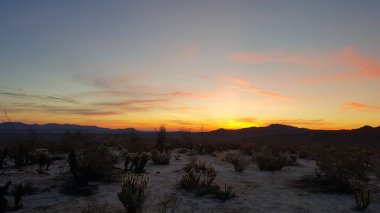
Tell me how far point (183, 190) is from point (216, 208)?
191 centimetres

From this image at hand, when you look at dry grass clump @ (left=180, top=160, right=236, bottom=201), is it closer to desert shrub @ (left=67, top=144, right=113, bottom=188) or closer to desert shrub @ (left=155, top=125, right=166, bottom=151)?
desert shrub @ (left=67, top=144, right=113, bottom=188)

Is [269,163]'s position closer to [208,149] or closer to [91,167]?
[91,167]

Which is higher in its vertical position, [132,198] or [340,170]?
[340,170]

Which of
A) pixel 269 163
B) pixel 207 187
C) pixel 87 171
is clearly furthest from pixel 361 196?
pixel 87 171

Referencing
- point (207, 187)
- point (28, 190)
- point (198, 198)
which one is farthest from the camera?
point (207, 187)

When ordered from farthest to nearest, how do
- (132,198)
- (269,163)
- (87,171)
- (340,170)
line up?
(269,163) < (340,170) < (87,171) < (132,198)

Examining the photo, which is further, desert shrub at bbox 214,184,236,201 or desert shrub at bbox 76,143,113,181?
desert shrub at bbox 76,143,113,181

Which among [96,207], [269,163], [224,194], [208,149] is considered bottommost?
[96,207]

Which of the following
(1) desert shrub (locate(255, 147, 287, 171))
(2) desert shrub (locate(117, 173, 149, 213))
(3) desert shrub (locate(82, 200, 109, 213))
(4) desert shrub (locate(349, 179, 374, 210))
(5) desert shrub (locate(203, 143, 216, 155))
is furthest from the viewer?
(5) desert shrub (locate(203, 143, 216, 155))

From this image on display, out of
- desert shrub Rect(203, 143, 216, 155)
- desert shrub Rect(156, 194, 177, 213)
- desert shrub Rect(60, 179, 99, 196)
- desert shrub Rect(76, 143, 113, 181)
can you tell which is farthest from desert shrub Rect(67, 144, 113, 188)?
desert shrub Rect(203, 143, 216, 155)

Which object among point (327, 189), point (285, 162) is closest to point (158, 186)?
point (327, 189)

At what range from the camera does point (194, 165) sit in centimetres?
1388

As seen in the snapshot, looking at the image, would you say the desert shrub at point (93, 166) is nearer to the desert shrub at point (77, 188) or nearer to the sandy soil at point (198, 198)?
the sandy soil at point (198, 198)

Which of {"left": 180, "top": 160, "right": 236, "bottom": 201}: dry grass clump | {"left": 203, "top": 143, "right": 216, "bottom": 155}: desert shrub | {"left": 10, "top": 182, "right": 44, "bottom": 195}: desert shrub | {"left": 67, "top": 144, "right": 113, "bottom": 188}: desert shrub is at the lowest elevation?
{"left": 10, "top": 182, "right": 44, "bottom": 195}: desert shrub
